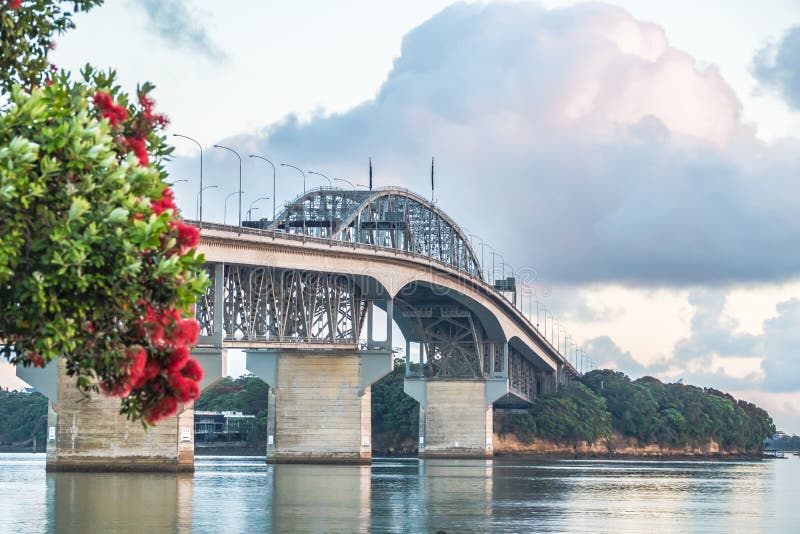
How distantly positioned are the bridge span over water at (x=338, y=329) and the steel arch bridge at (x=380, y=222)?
0.58 feet

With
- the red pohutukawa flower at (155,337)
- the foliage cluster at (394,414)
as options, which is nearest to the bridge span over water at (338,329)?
the foliage cluster at (394,414)

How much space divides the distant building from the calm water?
277 feet

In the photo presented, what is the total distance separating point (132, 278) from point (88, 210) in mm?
1422

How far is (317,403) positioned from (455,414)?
1733 inches

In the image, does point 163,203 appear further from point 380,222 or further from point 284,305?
point 380,222

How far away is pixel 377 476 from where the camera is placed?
9988 cm

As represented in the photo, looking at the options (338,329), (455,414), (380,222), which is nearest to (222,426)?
(455,414)

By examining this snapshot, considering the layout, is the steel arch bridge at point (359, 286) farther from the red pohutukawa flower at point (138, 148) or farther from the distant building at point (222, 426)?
the red pohutukawa flower at point (138, 148)

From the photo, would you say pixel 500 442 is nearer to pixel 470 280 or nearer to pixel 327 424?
pixel 470 280

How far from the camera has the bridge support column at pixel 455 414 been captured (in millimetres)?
153000

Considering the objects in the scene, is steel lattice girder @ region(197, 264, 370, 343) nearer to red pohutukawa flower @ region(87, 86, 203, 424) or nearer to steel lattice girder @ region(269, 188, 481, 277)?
steel lattice girder @ region(269, 188, 481, 277)

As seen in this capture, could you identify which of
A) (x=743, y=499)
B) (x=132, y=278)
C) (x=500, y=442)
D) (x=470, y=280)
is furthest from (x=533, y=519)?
(x=500, y=442)

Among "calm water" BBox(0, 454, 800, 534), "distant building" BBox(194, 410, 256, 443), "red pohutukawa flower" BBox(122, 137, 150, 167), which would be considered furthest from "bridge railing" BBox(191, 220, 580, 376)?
"red pohutukawa flower" BBox(122, 137, 150, 167)

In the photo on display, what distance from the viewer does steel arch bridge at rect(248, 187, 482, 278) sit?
393 feet
